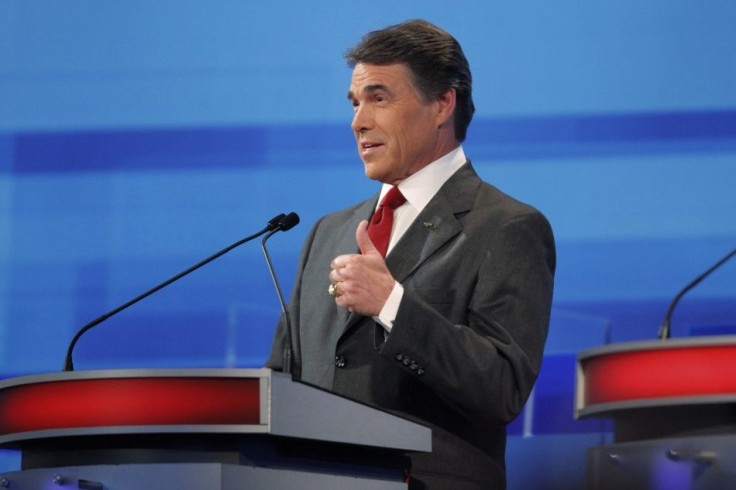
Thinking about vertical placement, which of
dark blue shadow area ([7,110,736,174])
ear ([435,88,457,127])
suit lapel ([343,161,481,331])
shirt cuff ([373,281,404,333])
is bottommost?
shirt cuff ([373,281,404,333])

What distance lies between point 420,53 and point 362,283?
2.23 feet

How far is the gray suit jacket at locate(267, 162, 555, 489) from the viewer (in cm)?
200

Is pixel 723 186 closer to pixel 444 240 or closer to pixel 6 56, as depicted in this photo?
pixel 444 240

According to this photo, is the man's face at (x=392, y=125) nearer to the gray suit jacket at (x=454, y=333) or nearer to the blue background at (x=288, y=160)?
the gray suit jacket at (x=454, y=333)

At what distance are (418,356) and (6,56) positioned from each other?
2159 mm

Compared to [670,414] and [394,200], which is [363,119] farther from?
[670,414]

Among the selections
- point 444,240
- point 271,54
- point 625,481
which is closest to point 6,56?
point 271,54

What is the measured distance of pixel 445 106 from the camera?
2.52 meters

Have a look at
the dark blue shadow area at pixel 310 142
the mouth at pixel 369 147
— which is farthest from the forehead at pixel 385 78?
the dark blue shadow area at pixel 310 142

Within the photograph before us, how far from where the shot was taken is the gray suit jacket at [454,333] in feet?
6.56

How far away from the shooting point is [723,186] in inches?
133

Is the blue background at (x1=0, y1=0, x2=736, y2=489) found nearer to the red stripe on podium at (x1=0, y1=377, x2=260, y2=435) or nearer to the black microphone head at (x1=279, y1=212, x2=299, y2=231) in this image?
the black microphone head at (x1=279, y1=212, x2=299, y2=231)

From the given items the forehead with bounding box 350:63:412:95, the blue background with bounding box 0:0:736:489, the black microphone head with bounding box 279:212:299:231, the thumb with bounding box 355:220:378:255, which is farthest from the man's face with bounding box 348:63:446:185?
the blue background with bounding box 0:0:736:489

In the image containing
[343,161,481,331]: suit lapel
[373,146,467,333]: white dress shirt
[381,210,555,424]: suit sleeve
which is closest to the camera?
[381,210,555,424]: suit sleeve
